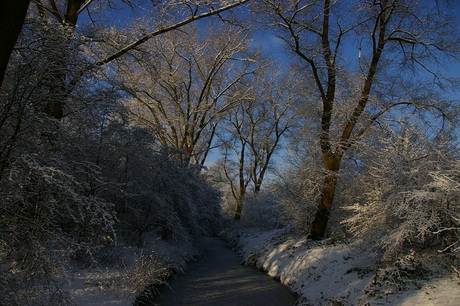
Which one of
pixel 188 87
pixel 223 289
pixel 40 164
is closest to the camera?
pixel 40 164

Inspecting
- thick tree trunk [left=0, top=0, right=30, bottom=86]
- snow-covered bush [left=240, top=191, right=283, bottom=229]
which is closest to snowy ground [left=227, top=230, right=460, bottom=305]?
thick tree trunk [left=0, top=0, right=30, bottom=86]

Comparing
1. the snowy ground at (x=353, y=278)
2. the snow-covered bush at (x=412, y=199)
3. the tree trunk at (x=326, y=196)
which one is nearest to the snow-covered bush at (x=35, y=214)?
the snowy ground at (x=353, y=278)

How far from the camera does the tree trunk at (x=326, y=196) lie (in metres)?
12.6

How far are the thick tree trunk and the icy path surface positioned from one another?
21.3ft

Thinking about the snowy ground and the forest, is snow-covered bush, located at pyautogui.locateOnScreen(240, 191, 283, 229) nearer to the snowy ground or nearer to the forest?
the forest

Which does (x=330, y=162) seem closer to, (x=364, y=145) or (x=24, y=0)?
(x=364, y=145)

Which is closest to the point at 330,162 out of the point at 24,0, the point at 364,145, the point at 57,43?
the point at 364,145

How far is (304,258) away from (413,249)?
4184mm

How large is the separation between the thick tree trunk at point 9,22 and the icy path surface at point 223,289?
21.3 feet

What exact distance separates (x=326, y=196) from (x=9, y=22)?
1153 centimetres

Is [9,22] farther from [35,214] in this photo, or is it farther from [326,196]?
[326,196]

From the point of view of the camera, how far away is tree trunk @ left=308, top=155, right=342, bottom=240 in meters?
12.6

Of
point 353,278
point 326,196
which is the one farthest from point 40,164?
point 326,196

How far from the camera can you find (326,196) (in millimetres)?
12961
